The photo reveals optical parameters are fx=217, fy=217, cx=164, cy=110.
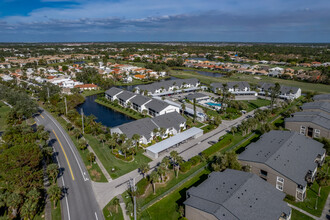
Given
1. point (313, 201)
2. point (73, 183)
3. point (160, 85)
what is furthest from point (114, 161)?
point (160, 85)

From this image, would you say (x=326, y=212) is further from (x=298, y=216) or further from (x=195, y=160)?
(x=195, y=160)

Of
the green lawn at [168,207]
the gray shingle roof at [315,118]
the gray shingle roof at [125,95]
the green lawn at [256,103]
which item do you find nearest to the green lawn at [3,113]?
the gray shingle roof at [125,95]

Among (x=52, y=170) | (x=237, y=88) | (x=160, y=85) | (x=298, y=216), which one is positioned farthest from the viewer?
(x=160, y=85)

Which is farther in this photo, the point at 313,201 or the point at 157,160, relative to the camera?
the point at 157,160

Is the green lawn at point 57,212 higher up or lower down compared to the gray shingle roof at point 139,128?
lower down

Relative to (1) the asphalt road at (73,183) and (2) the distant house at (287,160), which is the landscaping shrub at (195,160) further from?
(1) the asphalt road at (73,183)

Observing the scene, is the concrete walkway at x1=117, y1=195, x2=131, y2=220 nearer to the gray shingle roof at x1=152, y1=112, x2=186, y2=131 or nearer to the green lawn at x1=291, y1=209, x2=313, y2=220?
the green lawn at x1=291, y1=209, x2=313, y2=220

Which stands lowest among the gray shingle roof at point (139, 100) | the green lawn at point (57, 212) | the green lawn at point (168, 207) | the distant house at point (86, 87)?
the green lawn at point (168, 207)

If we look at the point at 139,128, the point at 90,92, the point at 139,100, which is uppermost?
the point at 139,100
